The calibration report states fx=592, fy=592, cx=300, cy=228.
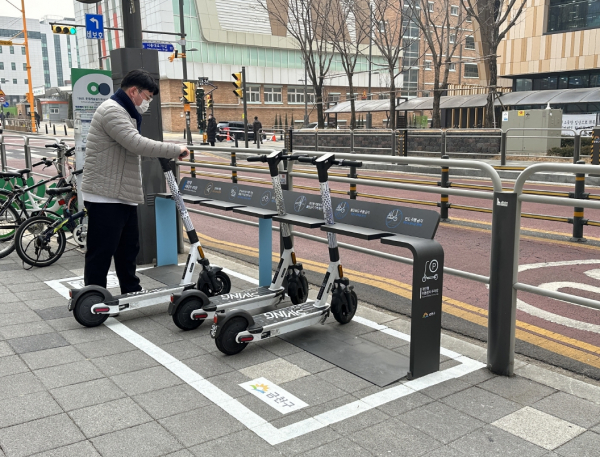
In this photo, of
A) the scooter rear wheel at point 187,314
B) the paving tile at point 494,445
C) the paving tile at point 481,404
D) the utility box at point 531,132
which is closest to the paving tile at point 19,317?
the scooter rear wheel at point 187,314

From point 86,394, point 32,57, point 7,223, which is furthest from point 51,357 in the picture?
point 32,57

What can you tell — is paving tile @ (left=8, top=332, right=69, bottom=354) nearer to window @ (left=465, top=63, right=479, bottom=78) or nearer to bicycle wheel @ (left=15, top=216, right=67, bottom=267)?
bicycle wheel @ (left=15, top=216, right=67, bottom=267)

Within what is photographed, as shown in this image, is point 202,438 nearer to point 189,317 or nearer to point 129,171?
point 189,317

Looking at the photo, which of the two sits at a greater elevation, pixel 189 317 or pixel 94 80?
pixel 94 80

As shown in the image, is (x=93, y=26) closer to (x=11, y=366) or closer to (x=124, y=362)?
(x=11, y=366)

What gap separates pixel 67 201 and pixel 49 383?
439 cm

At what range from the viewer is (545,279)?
6707 mm

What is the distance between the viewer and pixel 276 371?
4.05 meters

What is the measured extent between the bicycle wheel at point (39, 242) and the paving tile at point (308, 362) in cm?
399

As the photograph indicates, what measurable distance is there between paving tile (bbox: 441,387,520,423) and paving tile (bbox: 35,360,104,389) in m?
2.31

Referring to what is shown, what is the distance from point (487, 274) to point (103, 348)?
14.8ft

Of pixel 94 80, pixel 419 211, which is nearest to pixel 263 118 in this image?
pixel 94 80

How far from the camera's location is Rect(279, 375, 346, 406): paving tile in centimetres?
365

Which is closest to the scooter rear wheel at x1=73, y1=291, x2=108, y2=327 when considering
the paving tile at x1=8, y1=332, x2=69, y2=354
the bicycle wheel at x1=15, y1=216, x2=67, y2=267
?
the paving tile at x1=8, y1=332, x2=69, y2=354
